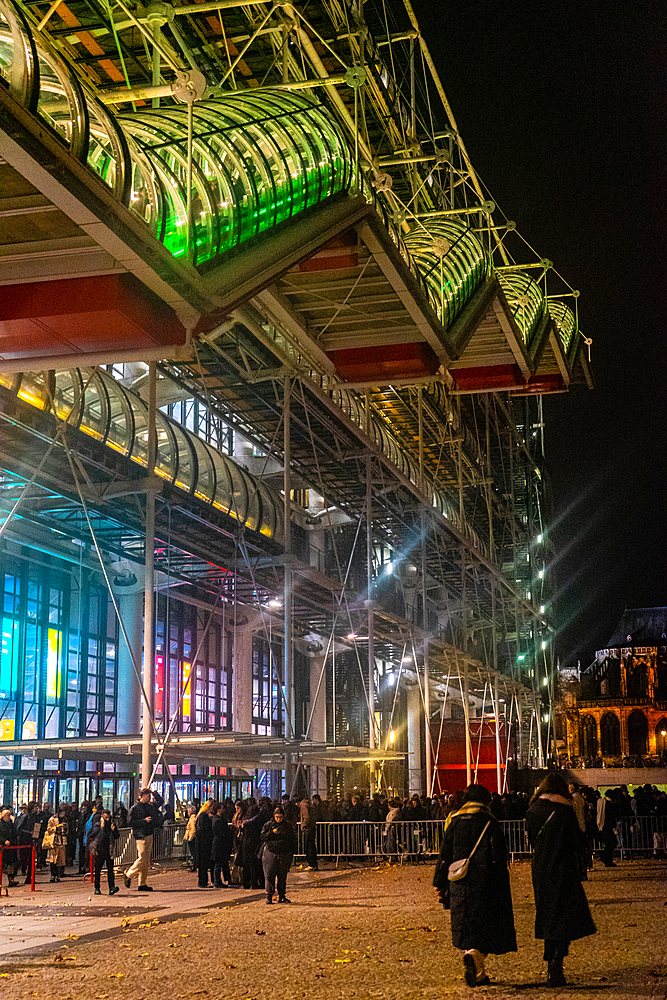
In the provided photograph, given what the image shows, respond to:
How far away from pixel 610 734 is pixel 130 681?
4022 inches

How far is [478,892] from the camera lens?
8.02m

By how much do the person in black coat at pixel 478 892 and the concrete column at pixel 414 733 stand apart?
3971cm

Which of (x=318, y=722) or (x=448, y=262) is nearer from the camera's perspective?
(x=448, y=262)

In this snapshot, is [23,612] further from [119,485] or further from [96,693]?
[119,485]

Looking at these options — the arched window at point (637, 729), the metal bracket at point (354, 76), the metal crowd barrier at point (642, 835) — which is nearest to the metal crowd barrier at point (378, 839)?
the metal crowd barrier at point (642, 835)

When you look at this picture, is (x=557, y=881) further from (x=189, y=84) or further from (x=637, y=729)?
(x=637, y=729)

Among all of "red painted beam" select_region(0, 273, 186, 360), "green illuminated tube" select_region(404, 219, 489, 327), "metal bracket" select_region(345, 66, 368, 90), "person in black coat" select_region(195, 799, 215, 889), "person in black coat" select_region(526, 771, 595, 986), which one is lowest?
"person in black coat" select_region(195, 799, 215, 889)

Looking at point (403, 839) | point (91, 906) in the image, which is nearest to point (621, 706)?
point (403, 839)

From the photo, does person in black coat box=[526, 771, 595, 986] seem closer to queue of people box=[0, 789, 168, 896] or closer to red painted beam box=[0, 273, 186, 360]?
red painted beam box=[0, 273, 186, 360]

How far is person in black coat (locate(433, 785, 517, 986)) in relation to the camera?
796 cm

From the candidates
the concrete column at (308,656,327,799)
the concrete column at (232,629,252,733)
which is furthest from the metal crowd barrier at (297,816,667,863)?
the concrete column at (308,656,327,799)

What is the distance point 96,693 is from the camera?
28891mm

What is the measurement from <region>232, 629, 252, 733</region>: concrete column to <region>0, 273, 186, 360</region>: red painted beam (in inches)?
991

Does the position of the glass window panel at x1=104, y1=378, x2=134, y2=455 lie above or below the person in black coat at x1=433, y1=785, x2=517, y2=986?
above
